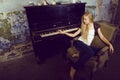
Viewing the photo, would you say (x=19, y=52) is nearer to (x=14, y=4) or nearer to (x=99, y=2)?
(x=14, y=4)

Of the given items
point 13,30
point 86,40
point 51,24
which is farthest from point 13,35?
point 86,40

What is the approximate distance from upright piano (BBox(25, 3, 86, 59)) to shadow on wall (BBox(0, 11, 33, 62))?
528 mm

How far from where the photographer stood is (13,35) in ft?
10.8

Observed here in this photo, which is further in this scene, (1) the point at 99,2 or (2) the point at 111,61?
(1) the point at 99,2

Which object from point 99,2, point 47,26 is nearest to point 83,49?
point 47,26

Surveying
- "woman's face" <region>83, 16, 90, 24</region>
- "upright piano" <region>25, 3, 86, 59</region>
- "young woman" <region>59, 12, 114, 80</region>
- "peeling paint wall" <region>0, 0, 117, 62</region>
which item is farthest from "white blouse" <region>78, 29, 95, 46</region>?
"peeling paint wall" <region>0, 0, 117, 62</region>

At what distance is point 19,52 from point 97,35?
77.2 inches

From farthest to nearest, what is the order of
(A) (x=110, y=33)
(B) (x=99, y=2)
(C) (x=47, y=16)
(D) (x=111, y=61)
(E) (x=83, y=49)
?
(B) (x=99, y=2)
(D) (x=111, y=61)
(C) (x=47, y=16)
(A) (x=110, y=33)
(E) (x=83, y=49)

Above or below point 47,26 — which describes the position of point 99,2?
above

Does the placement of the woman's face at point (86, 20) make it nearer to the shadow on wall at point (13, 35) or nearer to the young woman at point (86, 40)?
the young woman at point (86, 40)

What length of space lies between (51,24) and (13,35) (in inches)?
38.1

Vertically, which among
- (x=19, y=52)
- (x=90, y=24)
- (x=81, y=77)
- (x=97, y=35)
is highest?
(x=90, y=24)

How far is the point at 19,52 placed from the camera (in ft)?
11.5

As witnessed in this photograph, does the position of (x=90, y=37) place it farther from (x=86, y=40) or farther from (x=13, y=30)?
(x=13, y=30)
